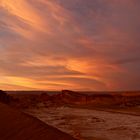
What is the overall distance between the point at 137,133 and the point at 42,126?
9.32m

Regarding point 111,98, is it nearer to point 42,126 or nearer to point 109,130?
point 109,130

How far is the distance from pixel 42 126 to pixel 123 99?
43.2 m

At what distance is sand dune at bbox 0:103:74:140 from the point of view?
7512 millimetres

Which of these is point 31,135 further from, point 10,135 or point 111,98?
point 111,98

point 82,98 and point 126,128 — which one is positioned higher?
point 82,98

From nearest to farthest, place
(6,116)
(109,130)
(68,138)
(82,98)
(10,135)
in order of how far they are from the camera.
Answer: (68,138), (10,135), (6,116), (109,130), (82,98)

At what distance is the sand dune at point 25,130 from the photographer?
7.51 m

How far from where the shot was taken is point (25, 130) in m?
8.36

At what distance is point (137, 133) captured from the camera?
Result: 54.2ft

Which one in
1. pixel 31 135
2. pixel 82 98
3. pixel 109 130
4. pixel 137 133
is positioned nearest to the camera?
pixel 31 135

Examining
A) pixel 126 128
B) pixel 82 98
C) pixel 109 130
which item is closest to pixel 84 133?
pixel 109 130

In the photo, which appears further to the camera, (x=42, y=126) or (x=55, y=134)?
(x=42, y=126)

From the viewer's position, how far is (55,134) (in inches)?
295

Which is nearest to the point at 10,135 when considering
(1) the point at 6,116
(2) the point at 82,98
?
(1) the point at 6,116
